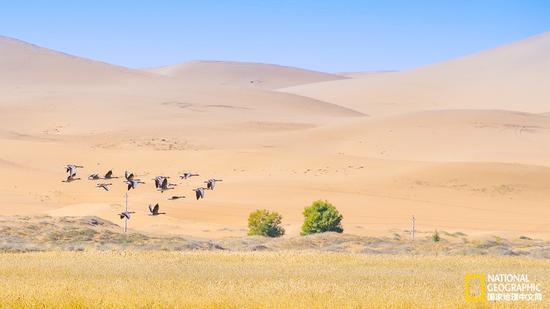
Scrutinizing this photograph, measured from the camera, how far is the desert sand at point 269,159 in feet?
178

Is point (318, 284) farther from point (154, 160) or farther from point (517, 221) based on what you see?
point (154, 160)

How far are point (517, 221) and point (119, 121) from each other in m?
71.5

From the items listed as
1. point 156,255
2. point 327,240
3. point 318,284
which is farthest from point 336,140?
point 318,284

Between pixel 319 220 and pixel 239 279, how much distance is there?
2406cm

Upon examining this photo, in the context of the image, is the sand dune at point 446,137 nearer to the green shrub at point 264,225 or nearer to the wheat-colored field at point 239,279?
the green shrub at point 264,225

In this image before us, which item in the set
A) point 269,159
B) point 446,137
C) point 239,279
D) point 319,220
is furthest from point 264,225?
point 446,137

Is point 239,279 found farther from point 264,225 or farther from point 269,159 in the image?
point 269,159

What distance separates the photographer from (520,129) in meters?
108

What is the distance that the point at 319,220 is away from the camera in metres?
45.3

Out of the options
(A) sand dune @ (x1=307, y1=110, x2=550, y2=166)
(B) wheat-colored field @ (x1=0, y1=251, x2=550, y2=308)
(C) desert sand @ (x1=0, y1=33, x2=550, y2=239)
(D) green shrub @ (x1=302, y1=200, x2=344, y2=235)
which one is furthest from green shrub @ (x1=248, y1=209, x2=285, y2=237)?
(A) sand dune @ (x1=307, y1=110, x2=550, y2=166)

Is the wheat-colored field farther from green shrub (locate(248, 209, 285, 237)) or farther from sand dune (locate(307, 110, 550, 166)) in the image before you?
sand dune (locate(307, 110, 550, 166))

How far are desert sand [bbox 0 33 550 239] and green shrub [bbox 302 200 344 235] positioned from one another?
211cm

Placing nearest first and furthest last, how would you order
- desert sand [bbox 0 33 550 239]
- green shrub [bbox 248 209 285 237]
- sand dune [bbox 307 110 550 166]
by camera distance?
1. green shrub [bbox 248 209 285 237]
2. desert sand [bbox 0 33 550 239]
3. sand dune [bbox 307 110 550 166]

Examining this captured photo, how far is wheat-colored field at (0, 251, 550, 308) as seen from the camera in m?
16.7
